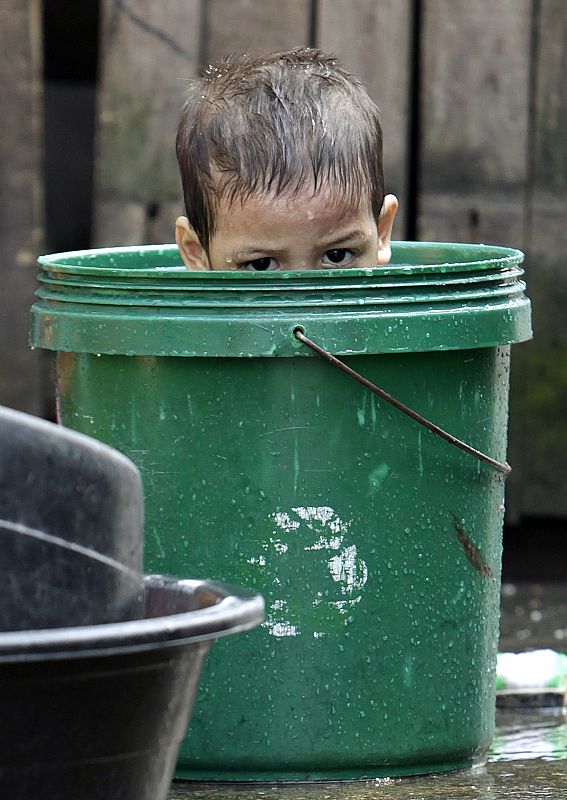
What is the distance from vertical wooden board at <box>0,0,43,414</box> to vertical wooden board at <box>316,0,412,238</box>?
2.39 feet

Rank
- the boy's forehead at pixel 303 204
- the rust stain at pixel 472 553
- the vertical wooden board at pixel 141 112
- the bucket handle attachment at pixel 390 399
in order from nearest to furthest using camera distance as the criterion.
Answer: the bucket handle attachment at pixel 390 399
the rust stain at pixel 472 553
the boy's forehead at pixel 303 204
the vertical wooden board at pixel 141 112

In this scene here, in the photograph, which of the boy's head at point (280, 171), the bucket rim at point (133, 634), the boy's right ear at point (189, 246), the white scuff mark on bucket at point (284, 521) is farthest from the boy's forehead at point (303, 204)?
the bucket rim at point (133, 634)

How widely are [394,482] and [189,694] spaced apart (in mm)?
645

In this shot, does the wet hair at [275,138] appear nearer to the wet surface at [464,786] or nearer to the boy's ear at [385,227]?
the boy's ear at [385,227]


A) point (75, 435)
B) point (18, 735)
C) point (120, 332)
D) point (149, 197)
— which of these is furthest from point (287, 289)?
point (149, 197)

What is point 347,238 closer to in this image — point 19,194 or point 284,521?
point 284,521

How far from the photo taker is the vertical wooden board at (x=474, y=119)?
3844 mm

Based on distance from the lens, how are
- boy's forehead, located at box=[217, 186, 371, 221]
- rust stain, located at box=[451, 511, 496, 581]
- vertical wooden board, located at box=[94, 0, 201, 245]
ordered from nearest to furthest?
rust stain, located at box=[451, 511, 496, 581], boy's forehead, located at box=[217, 186, 371, 221], vertical wooden board, located at box=[94, 0, 201, 245]

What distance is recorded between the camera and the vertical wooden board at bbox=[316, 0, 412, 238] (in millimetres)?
3824

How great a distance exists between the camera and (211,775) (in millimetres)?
2180

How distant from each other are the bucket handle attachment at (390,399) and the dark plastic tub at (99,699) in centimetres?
56

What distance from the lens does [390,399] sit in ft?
6.80

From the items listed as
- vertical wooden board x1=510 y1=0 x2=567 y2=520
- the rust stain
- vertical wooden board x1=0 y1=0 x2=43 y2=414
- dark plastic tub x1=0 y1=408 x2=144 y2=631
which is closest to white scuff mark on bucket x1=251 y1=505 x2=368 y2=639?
the rust stain

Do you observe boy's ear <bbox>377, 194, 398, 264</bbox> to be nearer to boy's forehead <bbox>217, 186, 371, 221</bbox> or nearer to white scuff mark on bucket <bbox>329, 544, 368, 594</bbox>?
boy's forehead <bbox>217, 186, 371, 221</bbox>
